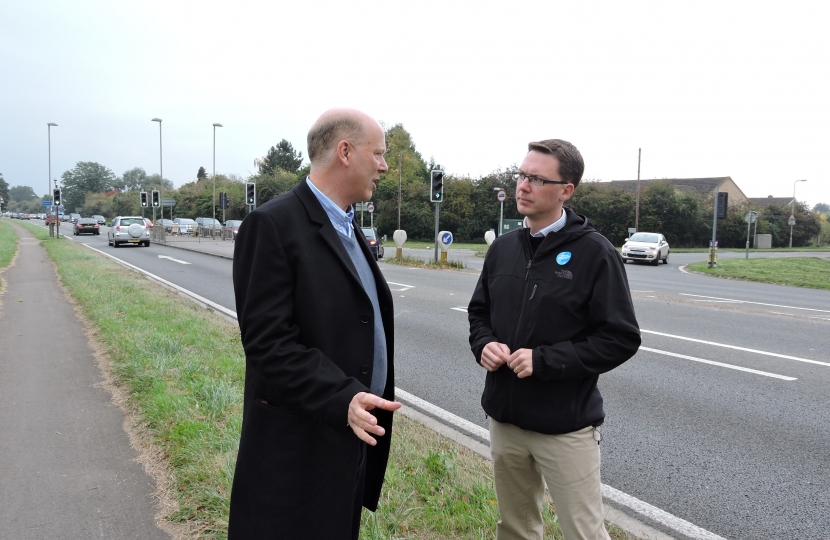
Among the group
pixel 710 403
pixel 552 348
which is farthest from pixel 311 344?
pixel 710 403

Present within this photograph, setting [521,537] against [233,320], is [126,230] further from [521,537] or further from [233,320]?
[521,537]

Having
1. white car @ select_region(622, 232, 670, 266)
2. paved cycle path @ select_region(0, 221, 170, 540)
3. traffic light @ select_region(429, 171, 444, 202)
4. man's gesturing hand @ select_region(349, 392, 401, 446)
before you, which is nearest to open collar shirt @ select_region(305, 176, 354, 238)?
man's gesturing hand @ select_region(349, 392, 401, 446)

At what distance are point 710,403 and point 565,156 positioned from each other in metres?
4.22

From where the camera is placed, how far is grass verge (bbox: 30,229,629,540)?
3.27 meters

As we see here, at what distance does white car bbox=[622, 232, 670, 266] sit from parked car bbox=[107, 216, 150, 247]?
80.9 ft

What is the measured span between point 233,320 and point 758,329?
8.34 metres

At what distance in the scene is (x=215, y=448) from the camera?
405 centimetres

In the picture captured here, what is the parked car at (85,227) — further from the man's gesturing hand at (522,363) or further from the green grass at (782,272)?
the man's gesturing hand at (522,363)

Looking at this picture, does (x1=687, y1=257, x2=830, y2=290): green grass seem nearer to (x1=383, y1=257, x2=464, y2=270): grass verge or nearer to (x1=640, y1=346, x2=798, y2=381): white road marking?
(x1=383, y1=257, x2=464, y2=270): grass verge

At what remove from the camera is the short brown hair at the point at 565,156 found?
2.67m

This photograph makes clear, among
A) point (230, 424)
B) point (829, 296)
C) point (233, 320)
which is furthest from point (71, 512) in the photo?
point (829, 296)

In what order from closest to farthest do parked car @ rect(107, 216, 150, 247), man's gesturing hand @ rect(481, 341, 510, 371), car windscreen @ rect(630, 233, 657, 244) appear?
1. man's gesturing hand @ rect(481, 341, 510, 371)
2. car windscreen @ rect(630, 233, 657, 244)
3. parked car @ rect(107, 216, 150, 247)

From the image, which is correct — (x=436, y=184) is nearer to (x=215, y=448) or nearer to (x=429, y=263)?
(x=429, y=263)

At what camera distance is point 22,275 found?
623 inches
